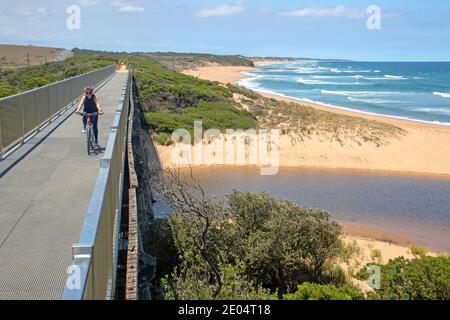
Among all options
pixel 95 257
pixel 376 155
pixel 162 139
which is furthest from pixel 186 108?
pixel 95 257

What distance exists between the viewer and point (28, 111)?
1256cm

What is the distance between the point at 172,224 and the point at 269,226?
2.28 metres

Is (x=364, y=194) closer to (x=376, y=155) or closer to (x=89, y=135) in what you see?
(x=376, y=155)

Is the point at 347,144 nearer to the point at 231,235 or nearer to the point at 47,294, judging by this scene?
the point at 231,235

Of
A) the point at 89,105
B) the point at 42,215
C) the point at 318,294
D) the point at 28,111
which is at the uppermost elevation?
the point at 89,105

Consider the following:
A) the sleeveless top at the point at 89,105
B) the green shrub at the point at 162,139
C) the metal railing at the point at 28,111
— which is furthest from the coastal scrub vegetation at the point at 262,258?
the green shrub at the point at 162,139

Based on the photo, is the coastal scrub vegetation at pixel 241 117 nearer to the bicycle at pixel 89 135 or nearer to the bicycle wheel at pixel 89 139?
the bicycle at pixel 89 135

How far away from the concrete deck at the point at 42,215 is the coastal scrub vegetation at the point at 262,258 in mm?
2545

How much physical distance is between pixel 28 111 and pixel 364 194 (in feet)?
48.2

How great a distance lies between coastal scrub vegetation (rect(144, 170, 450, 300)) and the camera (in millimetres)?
9750

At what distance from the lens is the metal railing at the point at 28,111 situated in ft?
34.6
